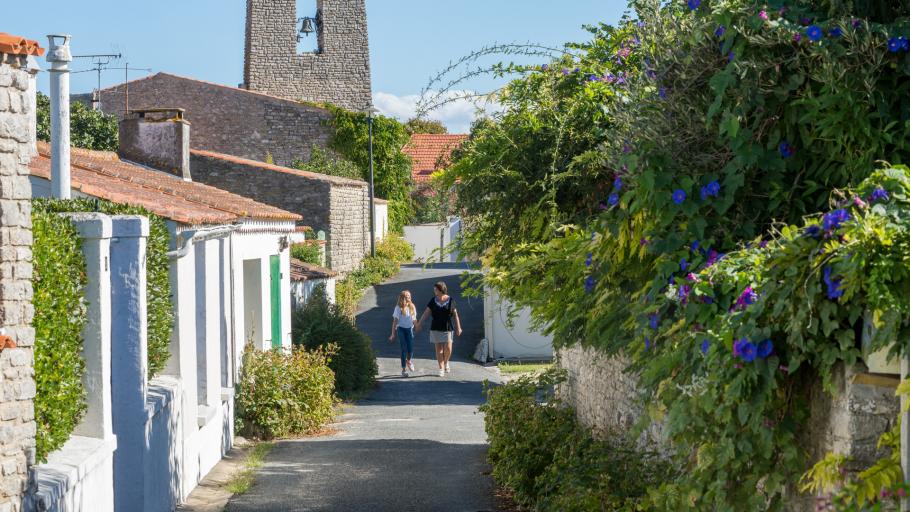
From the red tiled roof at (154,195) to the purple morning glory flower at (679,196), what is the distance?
569 centimetres

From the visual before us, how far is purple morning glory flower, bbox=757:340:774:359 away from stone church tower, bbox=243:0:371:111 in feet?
134

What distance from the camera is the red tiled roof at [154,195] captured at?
380 inches

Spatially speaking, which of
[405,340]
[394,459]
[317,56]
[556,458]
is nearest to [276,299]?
[405,340]

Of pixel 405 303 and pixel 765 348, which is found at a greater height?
pixel 405 303

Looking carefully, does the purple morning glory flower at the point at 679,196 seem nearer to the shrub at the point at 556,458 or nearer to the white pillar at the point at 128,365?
the shrub at the point at 556,458

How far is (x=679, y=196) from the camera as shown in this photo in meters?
4.86

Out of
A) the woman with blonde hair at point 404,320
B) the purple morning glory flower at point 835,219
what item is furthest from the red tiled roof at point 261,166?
the purple morning glory flower at point 835,219

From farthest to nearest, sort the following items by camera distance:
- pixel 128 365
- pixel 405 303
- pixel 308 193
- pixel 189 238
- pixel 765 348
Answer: pixel 308 193 < pixel 405 303 < pixel 189 238 < pixel 128 365 < pixel 765 348

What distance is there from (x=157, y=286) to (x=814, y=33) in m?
5.98

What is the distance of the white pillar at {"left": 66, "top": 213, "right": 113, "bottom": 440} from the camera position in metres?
6.89

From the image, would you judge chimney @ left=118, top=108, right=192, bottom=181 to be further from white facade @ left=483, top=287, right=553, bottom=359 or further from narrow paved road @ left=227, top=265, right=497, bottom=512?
white facade @ left=483, top=287, right=553, bottom=359

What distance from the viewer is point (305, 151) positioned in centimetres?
3616

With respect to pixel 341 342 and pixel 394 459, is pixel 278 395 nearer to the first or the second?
pixel 394 459

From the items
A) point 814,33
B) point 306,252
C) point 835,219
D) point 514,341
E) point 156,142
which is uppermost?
point 156,142
